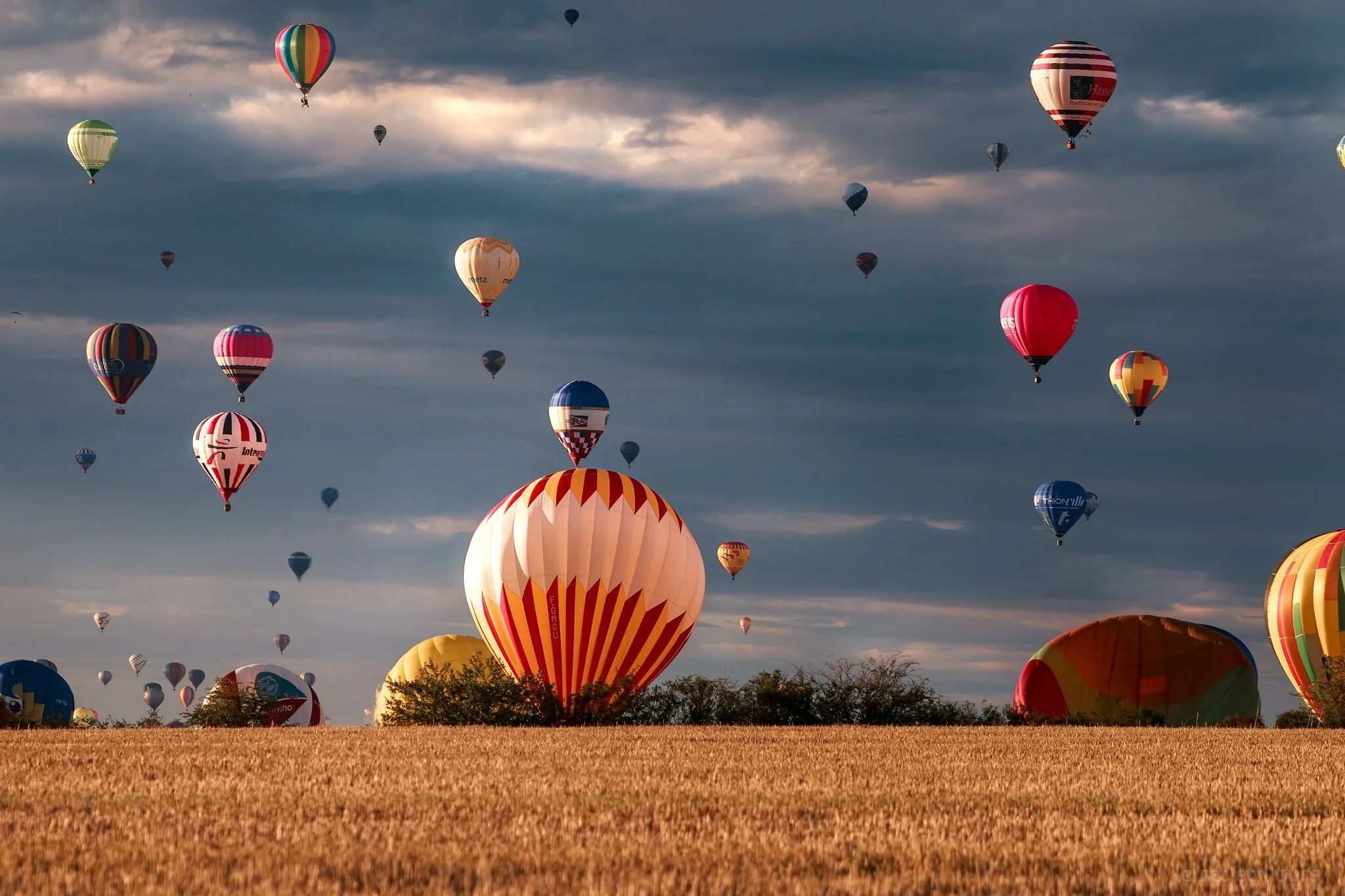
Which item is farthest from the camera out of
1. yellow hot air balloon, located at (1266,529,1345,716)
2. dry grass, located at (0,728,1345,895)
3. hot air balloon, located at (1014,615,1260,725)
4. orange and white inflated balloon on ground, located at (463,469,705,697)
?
hot air balloon, located at (1014,615,1260,725)

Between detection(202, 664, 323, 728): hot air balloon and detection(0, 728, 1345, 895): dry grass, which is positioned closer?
detection(0, 728, 1345, 895): dry grass

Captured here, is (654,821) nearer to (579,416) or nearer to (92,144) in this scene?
(579,416)

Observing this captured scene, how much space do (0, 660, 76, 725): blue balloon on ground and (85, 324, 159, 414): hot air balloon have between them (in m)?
10.8

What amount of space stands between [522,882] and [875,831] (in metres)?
4.63

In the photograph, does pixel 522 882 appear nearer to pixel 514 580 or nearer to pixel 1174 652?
pixel 514 580

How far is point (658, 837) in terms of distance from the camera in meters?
16.4

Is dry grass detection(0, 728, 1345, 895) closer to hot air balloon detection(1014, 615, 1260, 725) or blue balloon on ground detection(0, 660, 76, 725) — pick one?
hot air balloon detection(1014, 615, 1260, 725)

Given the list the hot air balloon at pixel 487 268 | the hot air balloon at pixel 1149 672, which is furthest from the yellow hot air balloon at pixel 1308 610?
the hot air balloon at pixel 487 268

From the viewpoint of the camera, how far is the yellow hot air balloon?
5100 cm

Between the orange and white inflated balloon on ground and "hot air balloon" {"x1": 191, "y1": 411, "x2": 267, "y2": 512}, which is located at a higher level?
"hot air balloon" {"x1": 191, "y1": 411, "x2": 267, "y2": 512}

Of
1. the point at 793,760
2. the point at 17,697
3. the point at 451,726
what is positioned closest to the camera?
the point at 793,760

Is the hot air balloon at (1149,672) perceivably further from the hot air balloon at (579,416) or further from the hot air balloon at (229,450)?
the hot air balloon at (229,450)

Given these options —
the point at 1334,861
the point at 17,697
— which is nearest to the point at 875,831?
the point at 1334,861

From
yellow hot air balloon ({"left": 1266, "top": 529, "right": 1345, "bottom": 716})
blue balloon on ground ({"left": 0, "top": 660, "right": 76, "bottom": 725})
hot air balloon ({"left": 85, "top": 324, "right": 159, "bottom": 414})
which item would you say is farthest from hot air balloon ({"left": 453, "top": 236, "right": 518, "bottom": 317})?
yellow hot air balloon ({"left": 1266, "top": 529, "right": 1345, "bottom": 716})
